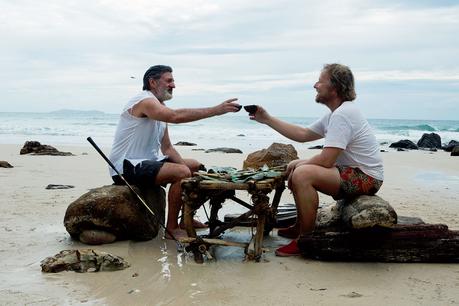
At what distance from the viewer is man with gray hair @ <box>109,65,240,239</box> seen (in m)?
6.00

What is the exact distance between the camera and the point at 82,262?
495 cm

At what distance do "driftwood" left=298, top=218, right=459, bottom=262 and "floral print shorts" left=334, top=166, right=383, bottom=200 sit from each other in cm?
45

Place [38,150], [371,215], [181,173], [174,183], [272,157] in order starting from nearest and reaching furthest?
[371,215] < [181,173] < [174,183] < [272,157] < [38,150]

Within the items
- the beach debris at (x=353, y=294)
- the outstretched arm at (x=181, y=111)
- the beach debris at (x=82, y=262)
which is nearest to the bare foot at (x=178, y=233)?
the beach debris at (x=82, y=262)

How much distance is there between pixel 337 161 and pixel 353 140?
1.01 ft

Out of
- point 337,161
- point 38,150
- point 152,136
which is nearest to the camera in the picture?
point 337,161

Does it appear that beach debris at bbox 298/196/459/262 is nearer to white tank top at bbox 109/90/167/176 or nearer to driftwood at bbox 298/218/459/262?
driftwood at bbox 298/218/459/262

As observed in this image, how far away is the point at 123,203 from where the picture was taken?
238 inches

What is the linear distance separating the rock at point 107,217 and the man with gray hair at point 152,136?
0.28m

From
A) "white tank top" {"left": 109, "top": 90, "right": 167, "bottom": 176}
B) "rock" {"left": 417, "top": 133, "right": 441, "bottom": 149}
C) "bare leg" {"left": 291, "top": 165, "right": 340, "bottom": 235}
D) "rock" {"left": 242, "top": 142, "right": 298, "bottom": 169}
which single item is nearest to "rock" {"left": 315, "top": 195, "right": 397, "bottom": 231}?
"bare leg" {"left": 291, "top": 165, "right": 340, "bottom": 235}

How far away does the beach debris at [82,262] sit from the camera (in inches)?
192

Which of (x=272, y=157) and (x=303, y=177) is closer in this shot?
(x=303, y=177)

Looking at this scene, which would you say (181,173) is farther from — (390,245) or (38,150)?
(38,150)

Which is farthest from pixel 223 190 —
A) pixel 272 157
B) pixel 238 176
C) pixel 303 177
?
pixel 272 157
